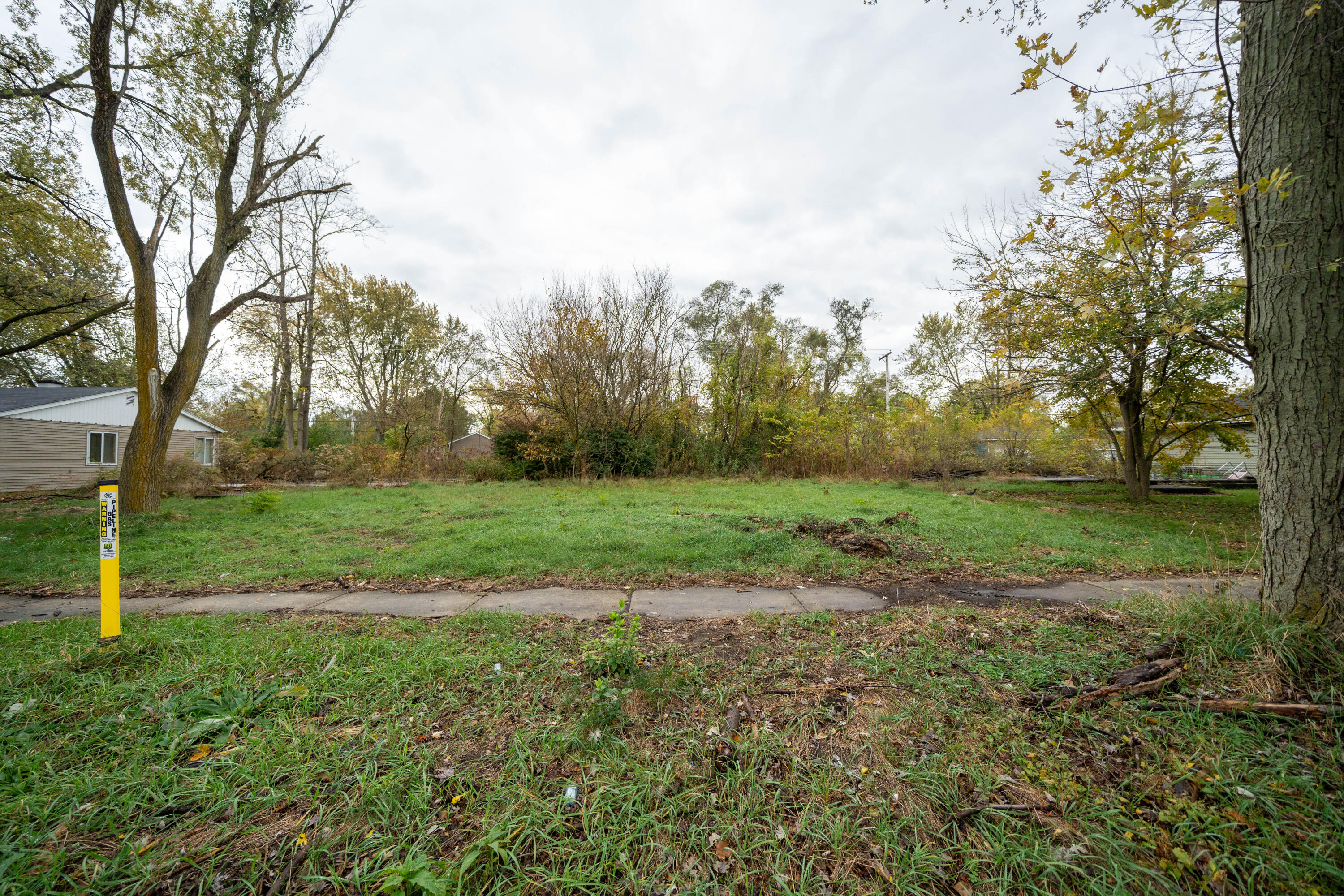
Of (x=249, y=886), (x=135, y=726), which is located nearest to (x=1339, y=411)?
(x=249, y=886)

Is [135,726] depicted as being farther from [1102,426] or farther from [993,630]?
[1102,426]

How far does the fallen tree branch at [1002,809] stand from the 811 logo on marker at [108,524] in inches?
173

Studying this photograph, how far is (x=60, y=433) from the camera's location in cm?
1700

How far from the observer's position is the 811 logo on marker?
2.71 metres

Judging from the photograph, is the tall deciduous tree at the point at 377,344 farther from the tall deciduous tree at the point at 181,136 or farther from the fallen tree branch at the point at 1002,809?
the fallen tree branch at the point at 1002,809

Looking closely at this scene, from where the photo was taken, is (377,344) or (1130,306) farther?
(377,344)

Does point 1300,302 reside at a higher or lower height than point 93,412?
lower

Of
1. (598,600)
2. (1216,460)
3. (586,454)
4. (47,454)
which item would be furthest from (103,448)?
(1216,460)

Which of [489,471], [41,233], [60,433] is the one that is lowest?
[489,471]

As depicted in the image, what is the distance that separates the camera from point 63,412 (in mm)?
17047

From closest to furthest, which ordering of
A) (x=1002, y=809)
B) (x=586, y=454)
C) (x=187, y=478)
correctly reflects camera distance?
1. (x=1002, y=809)
2. (x=187, y=478)
3. (x=586, y=454)

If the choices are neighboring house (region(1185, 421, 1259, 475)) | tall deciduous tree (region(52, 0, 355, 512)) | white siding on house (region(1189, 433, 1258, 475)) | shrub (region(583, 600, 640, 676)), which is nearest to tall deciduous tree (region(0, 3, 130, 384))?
tall deciduous tree (region(52, 0, 355, 512))

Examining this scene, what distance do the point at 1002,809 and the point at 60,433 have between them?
2789 centimetres

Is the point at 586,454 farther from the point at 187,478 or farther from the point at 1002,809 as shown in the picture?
the point at 1002,809
